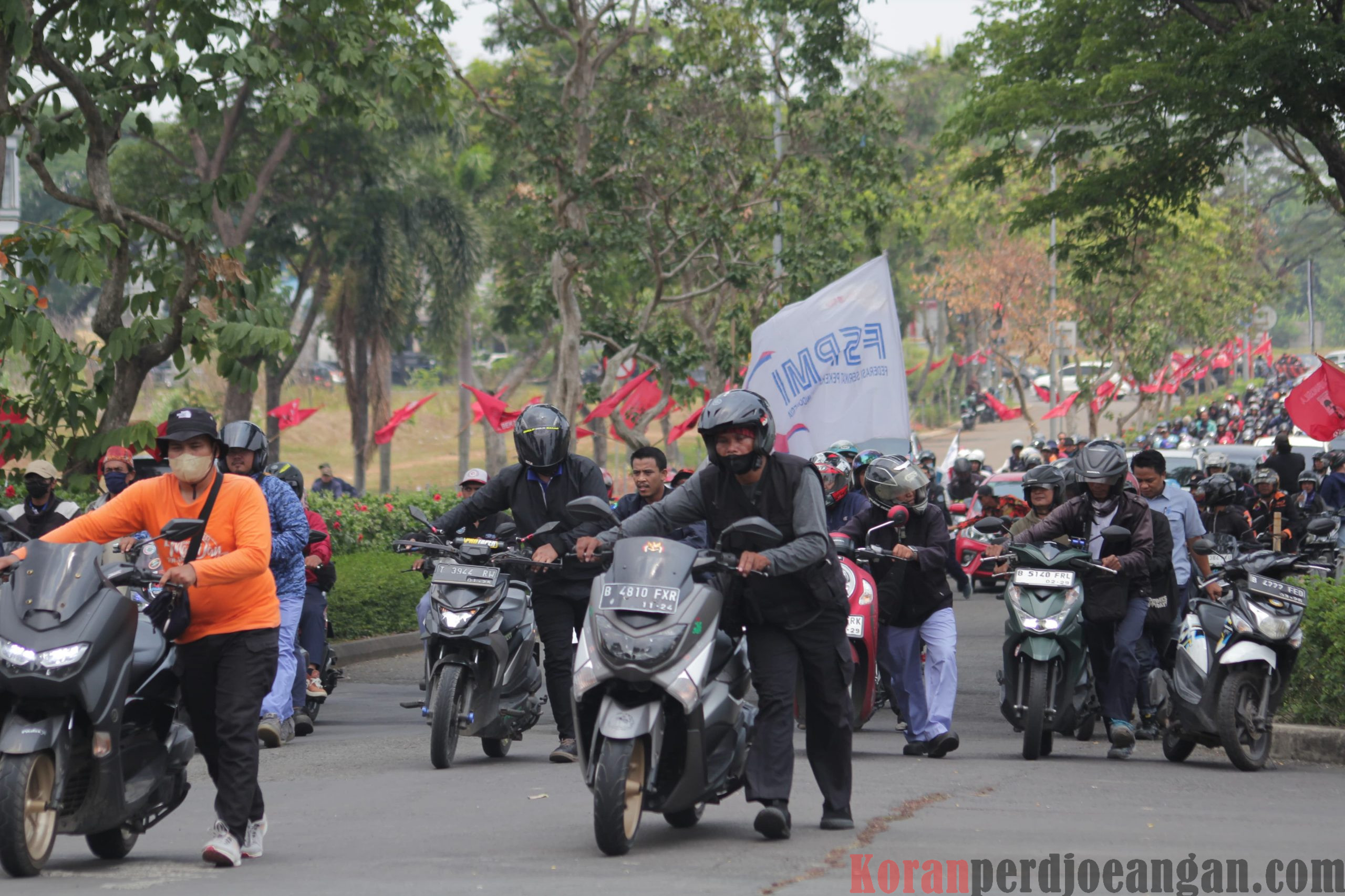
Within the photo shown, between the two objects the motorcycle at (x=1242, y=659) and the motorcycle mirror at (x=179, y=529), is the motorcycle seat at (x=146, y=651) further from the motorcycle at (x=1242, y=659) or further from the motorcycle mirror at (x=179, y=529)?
the motorcycle at (x=1242, y=659)

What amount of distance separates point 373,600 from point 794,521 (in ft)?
35.5

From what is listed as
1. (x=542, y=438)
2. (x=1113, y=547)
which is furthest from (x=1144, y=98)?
(x=542, y=438)

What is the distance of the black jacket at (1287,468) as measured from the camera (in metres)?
21.1

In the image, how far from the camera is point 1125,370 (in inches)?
1921

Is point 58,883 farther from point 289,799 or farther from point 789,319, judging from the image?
point 789,319

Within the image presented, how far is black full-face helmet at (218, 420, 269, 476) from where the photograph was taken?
9.26 meters

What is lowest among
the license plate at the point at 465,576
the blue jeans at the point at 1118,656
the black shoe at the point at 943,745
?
the black shoe at the point at 943,745

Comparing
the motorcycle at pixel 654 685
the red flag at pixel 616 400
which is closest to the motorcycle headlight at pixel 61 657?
the motorcycle at pixel 654 685

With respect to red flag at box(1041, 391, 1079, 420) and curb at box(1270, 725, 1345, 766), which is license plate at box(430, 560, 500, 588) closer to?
curb at box(1270, 725, 1345, 766)

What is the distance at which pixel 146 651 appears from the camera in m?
6.34

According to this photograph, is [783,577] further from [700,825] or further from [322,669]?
[322,669]

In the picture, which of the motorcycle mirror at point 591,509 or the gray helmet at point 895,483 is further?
the gray helmet at point 895,483

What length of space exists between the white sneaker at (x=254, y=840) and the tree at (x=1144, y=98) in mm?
11270

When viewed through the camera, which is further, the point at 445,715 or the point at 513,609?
the point at 513,609
